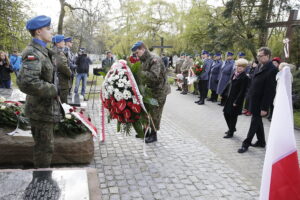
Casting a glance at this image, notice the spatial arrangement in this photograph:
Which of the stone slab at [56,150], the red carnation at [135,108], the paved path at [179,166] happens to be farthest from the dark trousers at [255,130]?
the stone slab at [56,150]

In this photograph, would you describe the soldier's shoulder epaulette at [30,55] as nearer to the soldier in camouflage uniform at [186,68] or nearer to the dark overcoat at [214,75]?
the dark overcoat at [214,75]

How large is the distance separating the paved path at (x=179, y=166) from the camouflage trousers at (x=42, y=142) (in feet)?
2.99

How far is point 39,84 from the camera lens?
2619mm

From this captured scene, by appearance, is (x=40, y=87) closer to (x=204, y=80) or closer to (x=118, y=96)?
(x=118, y=96)

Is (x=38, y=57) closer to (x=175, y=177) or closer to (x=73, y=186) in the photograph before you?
(x=73, y=186)

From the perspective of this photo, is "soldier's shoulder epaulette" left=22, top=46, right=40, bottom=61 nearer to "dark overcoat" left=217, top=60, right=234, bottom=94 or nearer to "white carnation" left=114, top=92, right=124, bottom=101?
"white carnation" left=114, top=92, right=124, bottom=101

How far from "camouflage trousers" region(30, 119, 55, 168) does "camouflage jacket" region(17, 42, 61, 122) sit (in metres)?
0.11

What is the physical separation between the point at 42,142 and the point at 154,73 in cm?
245

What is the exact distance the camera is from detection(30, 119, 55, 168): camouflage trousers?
299cm

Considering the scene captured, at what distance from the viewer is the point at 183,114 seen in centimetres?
823

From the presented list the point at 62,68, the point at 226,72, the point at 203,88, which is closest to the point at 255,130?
the point at 62,68

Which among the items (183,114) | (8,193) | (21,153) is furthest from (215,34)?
(8,193)

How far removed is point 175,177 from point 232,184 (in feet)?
2.88

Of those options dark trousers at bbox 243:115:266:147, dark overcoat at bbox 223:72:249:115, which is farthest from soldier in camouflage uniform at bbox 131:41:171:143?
dark trousers at bbox 243:115:266:147
